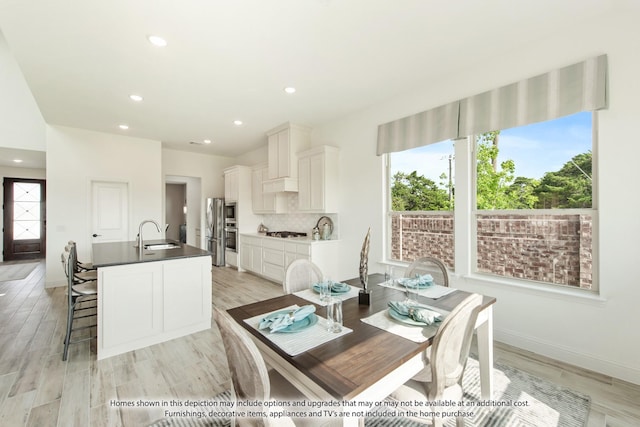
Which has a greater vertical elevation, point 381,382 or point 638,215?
point 638,215

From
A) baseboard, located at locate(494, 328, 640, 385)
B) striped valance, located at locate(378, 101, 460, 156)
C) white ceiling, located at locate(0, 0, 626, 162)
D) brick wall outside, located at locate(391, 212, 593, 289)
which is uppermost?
white ceiling, located at locate(0, 0, 626, 162)

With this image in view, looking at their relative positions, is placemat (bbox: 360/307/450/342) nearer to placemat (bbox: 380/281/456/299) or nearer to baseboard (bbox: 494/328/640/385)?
placemat (bbox: 380/281/456/299)

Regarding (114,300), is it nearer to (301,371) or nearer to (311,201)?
(301,371)

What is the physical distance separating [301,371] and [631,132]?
9.61ft

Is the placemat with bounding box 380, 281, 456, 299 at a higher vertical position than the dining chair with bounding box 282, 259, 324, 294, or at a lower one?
lower

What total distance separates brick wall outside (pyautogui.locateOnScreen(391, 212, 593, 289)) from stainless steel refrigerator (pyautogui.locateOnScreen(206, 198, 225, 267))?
15.8 ft

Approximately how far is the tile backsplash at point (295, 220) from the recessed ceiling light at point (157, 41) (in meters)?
3.08

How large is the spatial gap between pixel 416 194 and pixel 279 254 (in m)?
2.61

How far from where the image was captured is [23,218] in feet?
24.1

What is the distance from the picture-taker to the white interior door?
16.7 feet

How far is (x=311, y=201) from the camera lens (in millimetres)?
4504

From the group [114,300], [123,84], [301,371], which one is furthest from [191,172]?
[301,371]

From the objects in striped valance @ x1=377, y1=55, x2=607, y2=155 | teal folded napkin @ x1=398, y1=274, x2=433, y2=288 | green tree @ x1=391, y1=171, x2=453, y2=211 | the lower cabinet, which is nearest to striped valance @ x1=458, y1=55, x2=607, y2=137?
striped valance @ x1=377, y1=55, x2=607, y2=155

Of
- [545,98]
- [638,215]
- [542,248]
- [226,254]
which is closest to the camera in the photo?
[638,215]
